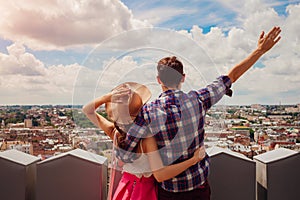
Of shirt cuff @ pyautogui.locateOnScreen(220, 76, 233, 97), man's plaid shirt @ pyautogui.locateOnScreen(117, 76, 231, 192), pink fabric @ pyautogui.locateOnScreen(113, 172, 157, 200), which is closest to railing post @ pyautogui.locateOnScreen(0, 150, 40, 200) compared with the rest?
pink fabric @ pyautogui.locateOnScreen(113, 172, 157, 200)

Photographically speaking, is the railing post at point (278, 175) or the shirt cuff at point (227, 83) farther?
→ the railing post at point (278, 175)

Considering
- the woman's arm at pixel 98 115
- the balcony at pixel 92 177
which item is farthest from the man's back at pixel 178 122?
the balcony at pixel 92 177

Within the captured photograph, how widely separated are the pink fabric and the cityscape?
140 mm

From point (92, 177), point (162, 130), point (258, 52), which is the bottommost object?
point (92, 177)

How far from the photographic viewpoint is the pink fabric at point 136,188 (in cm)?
112

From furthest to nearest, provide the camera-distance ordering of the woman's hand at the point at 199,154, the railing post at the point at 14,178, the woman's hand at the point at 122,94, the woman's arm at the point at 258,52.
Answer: the railing post at the point at 14,178 < the woman's arm at the point at 258,52 < the woman's hand at the point at 199,154 < the woman's hand at the point at 122,94

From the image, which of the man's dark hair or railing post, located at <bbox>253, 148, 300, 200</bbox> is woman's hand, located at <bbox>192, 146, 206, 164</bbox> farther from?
railing post, located at <bbox>253, 148, 300, 200</bbox>

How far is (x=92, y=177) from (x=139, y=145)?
2.45ft

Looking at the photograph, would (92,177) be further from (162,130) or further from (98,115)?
(162,130)

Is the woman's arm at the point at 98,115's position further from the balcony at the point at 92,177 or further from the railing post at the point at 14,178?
the railing post at the point at 14,178

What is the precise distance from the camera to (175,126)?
3.35 ft

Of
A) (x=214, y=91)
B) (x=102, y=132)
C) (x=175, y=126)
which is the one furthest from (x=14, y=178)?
(x=214, y=91)

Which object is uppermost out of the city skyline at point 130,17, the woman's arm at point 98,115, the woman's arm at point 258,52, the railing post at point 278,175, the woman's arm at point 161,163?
the city skyline at point 130,17

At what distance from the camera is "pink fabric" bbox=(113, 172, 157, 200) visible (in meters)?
1.12
